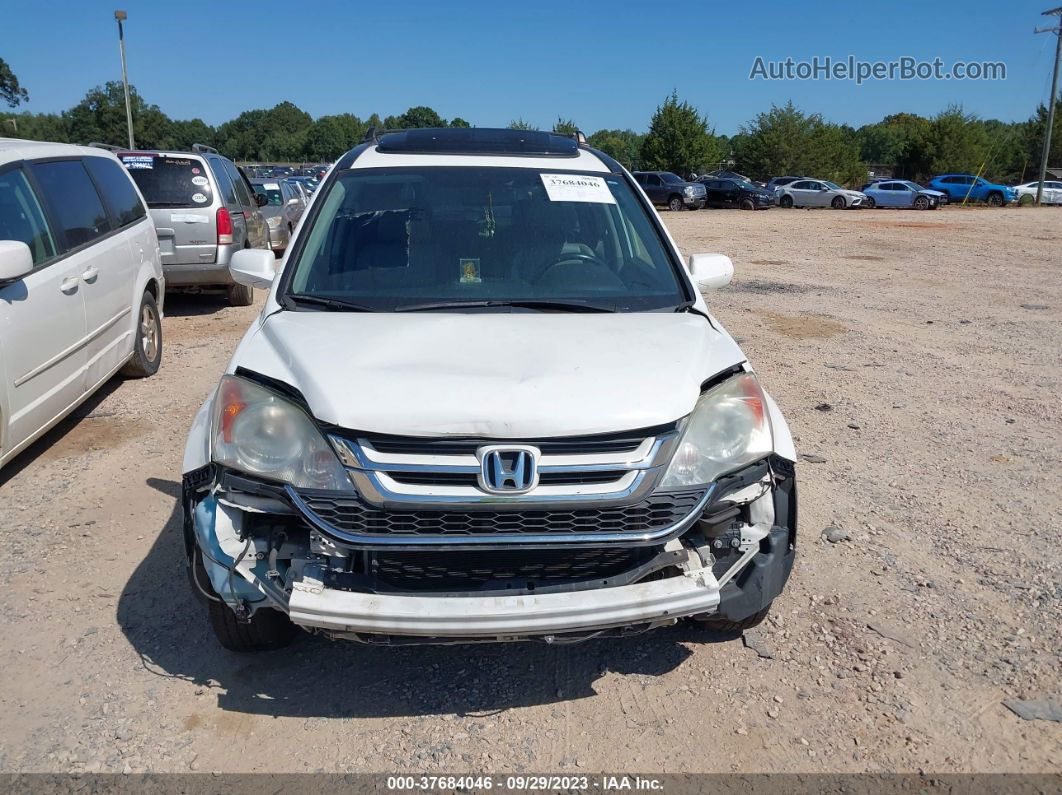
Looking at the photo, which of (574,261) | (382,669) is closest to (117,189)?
(574,261)

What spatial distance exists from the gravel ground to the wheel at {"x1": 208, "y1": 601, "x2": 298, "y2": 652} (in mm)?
99

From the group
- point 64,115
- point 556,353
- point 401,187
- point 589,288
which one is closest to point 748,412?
point 556,353

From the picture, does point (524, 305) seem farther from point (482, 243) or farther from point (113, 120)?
point (113, 120)

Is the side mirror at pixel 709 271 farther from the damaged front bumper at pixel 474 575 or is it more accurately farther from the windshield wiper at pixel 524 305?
the damaged front bumper at pixel 474 575

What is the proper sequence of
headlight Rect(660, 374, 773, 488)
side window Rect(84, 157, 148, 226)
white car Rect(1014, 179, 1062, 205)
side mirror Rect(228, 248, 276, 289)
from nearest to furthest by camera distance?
headlight Rect(660, 374, 773, 488) < side mirror Rect(228, 248, 276, 289) < side window Rect(84, 157, 148, 226) < white car Rect(1014, 179, 1062, 205)

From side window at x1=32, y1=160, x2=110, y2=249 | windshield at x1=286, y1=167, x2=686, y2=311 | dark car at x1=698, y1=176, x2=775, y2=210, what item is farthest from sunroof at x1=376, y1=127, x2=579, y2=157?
dark car at x1=698, y1=176, x2=775, y2=210

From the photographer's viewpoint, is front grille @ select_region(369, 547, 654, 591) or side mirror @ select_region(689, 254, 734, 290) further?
side mirror @ select_region(689, 254, 734, 290)

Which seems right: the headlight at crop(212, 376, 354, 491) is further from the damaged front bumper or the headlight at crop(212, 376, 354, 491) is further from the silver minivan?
the silver minivan

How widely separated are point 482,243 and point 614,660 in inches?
70.7

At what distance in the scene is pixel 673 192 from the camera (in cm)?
3825

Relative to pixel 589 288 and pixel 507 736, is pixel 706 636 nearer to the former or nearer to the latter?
pixel 507 736

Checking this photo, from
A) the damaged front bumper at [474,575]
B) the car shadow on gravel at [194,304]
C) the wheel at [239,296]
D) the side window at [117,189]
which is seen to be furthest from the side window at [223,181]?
the damaged front bumper at [474,575]

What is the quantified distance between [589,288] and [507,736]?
179 cm

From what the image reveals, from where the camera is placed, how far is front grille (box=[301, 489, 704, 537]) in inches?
103
